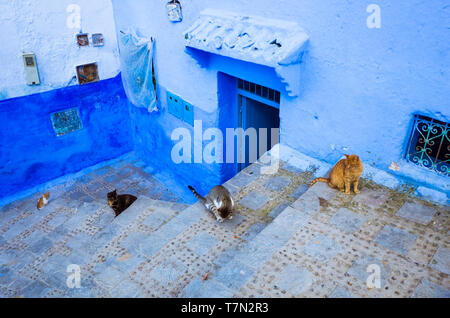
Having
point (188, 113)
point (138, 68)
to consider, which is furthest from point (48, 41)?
point (188, 113)

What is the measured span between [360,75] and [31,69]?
7048 millimetres

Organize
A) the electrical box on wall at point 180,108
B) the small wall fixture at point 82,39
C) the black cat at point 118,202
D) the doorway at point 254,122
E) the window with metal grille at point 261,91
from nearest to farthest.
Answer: the window with metal grille at point 261,91, the doorway at point 254,122, the black cat at point 118,202, the electrical box on wall at point 180,108, the small wall fixture at point 82,39

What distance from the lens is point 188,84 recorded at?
739 centimetres

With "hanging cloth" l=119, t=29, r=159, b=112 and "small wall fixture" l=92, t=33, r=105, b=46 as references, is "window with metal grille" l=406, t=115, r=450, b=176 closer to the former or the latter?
"hanging cloth" l=119, t=29, r=159, b=112

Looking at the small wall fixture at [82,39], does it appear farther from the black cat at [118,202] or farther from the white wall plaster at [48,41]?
the black cat at [118,202]

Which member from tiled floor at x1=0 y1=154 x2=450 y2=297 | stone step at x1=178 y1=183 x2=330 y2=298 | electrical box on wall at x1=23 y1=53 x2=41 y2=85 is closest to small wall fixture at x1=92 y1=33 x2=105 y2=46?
electrical box on wall at x1=23 y1=53 x2=41 y2=85

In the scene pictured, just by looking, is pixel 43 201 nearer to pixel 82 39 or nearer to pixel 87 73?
pixel 87 73

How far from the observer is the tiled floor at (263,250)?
3555 millimetres

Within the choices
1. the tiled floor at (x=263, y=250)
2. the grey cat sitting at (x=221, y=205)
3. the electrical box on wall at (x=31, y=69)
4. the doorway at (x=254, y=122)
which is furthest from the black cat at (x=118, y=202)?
the electrical box on wall at (x=31, y=69)

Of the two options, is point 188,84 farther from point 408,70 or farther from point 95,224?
point 408,70

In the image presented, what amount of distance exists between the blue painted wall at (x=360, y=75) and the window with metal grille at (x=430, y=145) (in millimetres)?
95

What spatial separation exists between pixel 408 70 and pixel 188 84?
14.4 feet

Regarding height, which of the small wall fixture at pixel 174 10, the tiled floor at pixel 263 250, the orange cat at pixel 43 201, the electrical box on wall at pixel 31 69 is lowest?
the orange cat at pixel 43 201

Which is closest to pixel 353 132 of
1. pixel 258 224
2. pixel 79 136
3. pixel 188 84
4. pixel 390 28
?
pixel 390 28
